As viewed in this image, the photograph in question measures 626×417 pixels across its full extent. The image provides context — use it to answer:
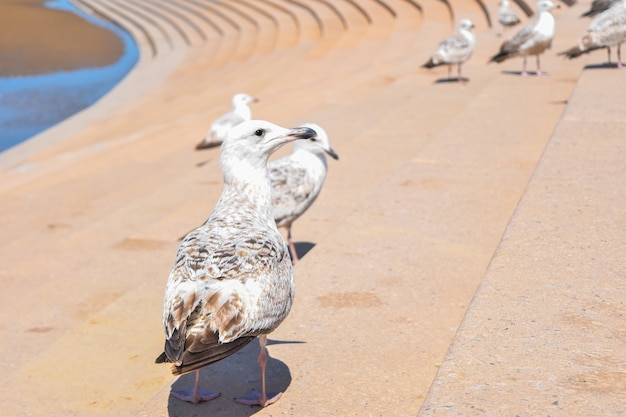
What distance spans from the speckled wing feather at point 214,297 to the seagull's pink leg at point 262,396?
0.29m

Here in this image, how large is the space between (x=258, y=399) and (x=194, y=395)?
29 centimetres

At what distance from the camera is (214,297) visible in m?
3.40

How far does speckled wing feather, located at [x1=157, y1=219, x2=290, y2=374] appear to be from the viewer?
329cm

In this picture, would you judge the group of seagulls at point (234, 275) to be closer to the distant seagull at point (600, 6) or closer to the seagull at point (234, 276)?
the seagull at point (234, 276)

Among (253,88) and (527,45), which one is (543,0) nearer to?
(527,45)

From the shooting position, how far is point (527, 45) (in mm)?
12406

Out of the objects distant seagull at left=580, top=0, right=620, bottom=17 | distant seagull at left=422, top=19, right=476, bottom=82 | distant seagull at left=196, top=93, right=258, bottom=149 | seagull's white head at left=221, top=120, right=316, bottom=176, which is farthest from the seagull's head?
distant seagull at left=580, top=0, right=620, bottom=17

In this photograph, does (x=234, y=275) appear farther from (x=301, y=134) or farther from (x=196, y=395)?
(x=301, y=134)

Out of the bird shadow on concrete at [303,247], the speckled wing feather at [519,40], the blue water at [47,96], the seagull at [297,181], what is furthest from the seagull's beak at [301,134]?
the blue water at [47,96]

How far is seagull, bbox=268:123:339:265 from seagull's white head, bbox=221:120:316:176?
1.73 metres

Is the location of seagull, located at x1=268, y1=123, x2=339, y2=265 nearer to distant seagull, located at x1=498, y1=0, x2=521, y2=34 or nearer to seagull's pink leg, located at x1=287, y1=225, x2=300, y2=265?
seagull's pink leg, located at x1=287, y1=225, x2=300, y2=265

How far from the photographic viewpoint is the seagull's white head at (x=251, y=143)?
4.30 metres

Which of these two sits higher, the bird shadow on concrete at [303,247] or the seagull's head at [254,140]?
the seagull's head at [254,140]

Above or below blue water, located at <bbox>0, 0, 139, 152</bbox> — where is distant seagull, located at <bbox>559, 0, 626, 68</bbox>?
above
